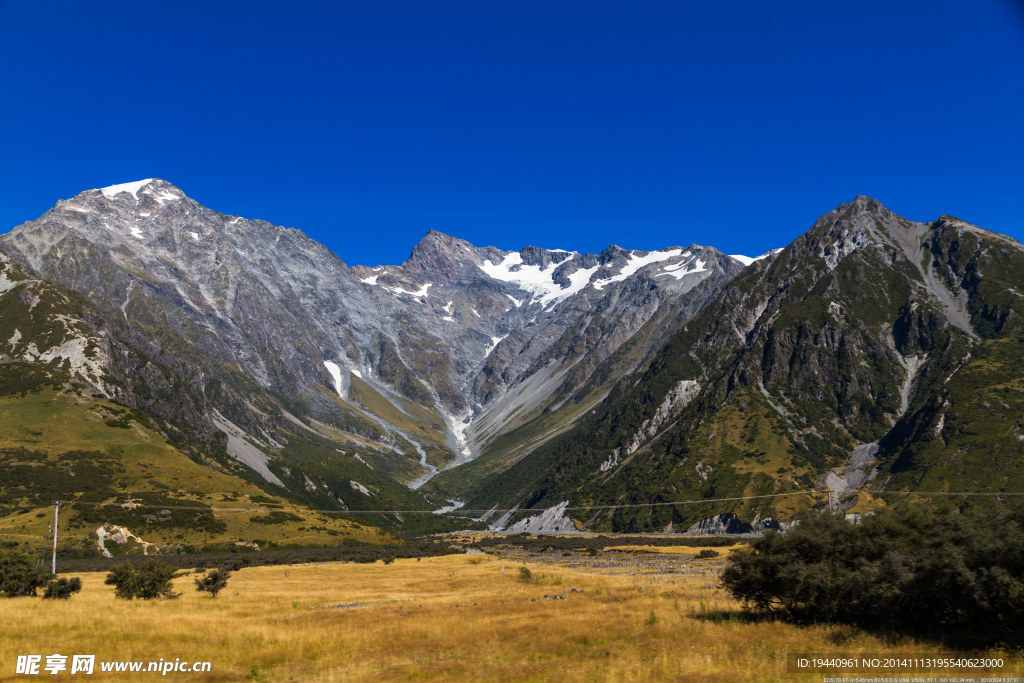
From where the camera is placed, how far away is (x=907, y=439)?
19912 centimetres

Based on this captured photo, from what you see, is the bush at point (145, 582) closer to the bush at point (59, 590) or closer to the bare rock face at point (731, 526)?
the bush at point (59, 590)

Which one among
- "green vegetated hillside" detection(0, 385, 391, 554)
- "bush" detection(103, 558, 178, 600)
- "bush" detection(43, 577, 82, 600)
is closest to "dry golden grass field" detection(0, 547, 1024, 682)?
"bush" detection(43, 577, 82, 600)

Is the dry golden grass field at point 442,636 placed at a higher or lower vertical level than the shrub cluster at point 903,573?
lower

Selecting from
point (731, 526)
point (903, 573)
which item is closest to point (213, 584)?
point (903, 573)

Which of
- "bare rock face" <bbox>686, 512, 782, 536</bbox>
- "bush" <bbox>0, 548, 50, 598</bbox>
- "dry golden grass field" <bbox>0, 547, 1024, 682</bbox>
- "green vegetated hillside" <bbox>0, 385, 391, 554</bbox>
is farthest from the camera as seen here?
"bare rock face" <bbox>686, 512, 782, 536</bbox>

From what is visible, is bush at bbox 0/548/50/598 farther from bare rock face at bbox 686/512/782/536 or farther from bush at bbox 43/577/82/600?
bare rock face at bbox 686/512/782/536

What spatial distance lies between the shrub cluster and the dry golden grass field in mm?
2503

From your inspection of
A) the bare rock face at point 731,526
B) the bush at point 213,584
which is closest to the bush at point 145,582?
the bush at point 213,584

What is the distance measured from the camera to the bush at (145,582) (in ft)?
204

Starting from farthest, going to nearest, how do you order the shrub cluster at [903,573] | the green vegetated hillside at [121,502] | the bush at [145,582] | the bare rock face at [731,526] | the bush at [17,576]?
the bare rock face at [731,526] → the green vegetated hillside at [121,502] → the bush at [145,582] → the bush at [17,576] → the shrub cluster at [903,573]

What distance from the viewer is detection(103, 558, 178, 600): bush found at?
6216 cm

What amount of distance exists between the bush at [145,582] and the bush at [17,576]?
20.5 feet

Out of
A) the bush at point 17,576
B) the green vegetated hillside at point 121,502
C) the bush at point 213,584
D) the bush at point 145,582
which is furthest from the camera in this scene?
the green vegetated hillside at point 121,502

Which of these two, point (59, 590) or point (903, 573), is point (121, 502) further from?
point (903, 573)
